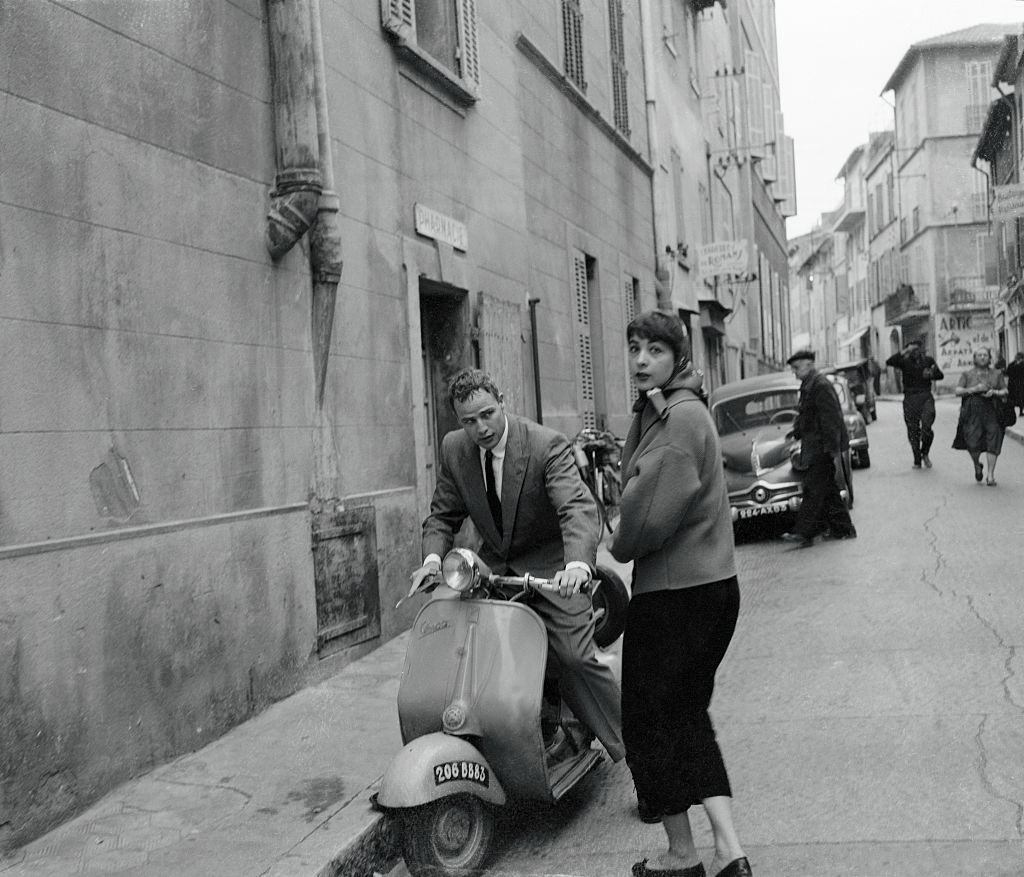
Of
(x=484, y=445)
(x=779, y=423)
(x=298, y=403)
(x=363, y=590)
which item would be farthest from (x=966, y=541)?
(x=484, y=445)

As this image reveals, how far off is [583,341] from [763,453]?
3100 mm

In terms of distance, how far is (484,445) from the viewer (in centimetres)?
459

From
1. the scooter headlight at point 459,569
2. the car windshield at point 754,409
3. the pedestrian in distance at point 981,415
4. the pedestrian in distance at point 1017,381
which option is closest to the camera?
the scooter headlight at point 459,569

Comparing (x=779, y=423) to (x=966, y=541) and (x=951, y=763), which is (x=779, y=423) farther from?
(x=951, y=763)

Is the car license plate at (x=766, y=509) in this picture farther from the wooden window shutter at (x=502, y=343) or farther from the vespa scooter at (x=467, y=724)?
the vespa scooter at (x=467, y=724)

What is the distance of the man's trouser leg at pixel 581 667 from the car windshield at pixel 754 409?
925 centimetres

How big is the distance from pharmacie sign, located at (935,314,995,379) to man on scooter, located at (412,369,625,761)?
5354 centimetres

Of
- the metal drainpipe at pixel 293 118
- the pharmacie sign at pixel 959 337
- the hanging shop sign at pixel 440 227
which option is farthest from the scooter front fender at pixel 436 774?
the pharmacie sign at pixel 959 337

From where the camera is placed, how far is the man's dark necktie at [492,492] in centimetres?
471

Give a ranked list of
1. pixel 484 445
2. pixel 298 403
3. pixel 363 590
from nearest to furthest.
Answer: pixel 484 445
pixel 298 403
pixel 363 590

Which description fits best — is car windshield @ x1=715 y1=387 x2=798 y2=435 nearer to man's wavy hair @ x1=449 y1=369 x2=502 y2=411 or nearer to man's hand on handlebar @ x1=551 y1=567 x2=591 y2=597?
man's wavy hair @ x1=449 y1=369 x2=502 y2=411

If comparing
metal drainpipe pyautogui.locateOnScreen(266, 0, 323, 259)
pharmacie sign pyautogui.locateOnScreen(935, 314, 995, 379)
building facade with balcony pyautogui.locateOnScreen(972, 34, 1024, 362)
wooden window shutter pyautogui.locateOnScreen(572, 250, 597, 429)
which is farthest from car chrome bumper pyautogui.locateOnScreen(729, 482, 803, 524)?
pharmacie sign pyautogui.locateOnScreen(935, 314, 995, 379)

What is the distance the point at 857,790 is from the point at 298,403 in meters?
3.74

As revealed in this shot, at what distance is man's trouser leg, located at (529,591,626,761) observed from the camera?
454 cm
